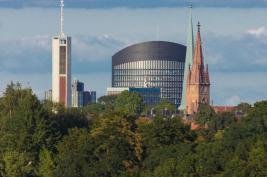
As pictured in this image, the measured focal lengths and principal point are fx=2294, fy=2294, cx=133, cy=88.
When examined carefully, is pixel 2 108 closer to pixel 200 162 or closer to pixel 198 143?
pixel 198 143

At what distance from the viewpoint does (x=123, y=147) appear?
5723 inches

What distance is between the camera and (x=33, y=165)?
153m

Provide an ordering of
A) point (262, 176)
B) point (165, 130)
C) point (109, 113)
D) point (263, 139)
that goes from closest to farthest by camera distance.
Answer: point (262, 176), point (263, 139), point (165, 130), point (109, 113)

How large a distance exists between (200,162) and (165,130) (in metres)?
14.9

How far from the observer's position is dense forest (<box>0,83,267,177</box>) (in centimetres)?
13250

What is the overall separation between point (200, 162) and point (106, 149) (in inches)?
561

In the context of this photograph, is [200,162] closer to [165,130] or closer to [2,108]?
[165,130]

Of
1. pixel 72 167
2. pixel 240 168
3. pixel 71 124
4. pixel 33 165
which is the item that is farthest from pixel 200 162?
pixel 71 124

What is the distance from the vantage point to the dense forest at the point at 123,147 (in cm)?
13250

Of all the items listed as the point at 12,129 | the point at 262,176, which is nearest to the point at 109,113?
the point at 12,129

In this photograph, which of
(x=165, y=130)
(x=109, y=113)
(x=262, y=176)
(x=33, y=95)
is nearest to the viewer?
(x=262, y=176)

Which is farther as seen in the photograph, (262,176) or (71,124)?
(71,124)

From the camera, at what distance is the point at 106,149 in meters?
145

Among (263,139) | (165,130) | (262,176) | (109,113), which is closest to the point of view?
(262,176)
